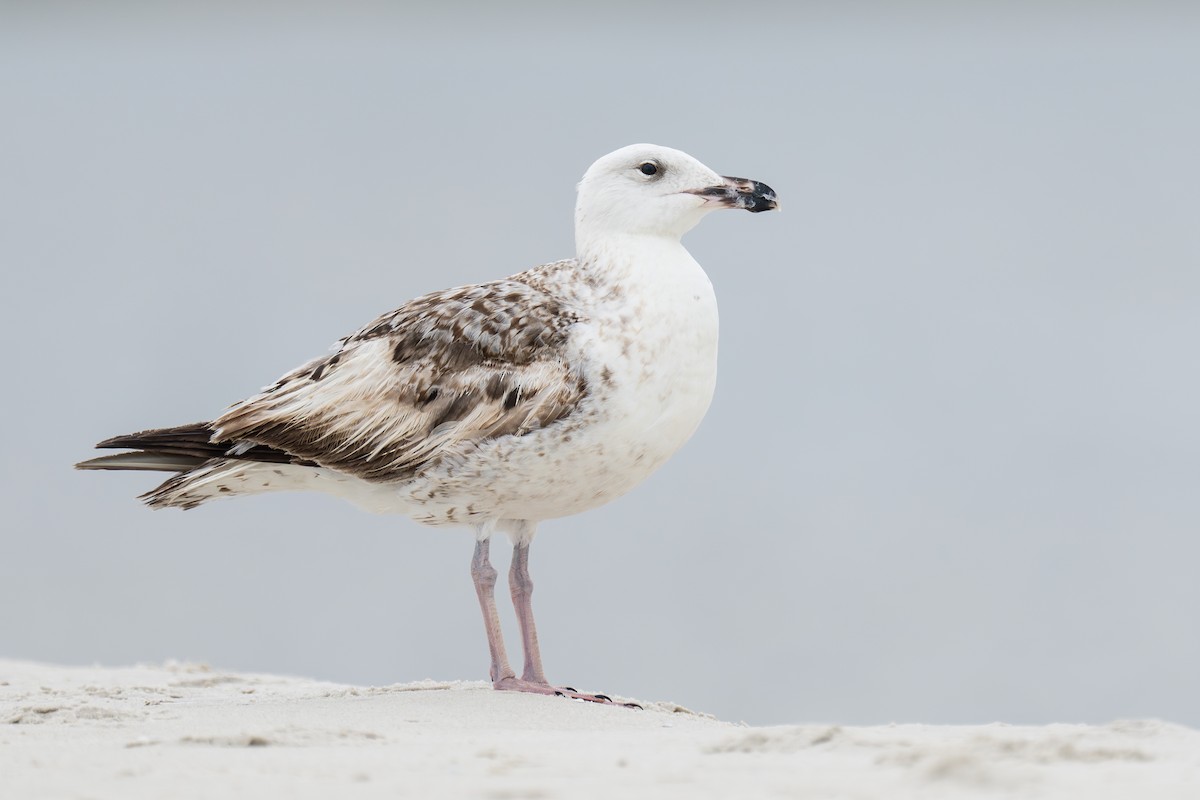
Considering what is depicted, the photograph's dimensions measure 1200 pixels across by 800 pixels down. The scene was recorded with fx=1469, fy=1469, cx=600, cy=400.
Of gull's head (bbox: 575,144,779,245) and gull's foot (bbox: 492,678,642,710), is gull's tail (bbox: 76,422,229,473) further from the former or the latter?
gull's head (bbox: 575,144,779,245)

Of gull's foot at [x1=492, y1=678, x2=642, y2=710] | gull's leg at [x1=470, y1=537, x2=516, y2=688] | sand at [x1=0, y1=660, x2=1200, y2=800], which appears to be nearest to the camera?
sand at [x1=0, y1=660, x2=1200, y2=800]

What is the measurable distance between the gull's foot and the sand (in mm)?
200

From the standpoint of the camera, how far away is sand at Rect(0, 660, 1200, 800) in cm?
403

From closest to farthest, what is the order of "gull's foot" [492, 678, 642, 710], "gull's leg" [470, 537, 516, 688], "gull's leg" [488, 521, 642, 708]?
"gull's foot" [492, 678, 642, 710] → "gull's leg" [470, 537, 516, 688] → "gull's leg" [488, 521, 642, 708]

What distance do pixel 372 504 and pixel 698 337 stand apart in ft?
5.61

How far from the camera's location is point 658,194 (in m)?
7.00

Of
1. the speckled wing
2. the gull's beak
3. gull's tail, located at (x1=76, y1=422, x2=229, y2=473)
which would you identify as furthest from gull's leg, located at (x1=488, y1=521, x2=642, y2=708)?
the gull's beak

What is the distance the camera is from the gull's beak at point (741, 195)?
22.8ft

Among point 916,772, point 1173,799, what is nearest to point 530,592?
point 916,772

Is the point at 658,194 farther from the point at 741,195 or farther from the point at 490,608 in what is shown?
the point at 490,608

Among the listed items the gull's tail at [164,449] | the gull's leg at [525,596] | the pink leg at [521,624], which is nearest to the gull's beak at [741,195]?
the gull's leg at [525,596]

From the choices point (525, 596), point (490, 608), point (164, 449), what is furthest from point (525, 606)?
point (164, 449)

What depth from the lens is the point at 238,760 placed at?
15.1ft

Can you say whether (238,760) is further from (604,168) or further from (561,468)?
(604,168)
